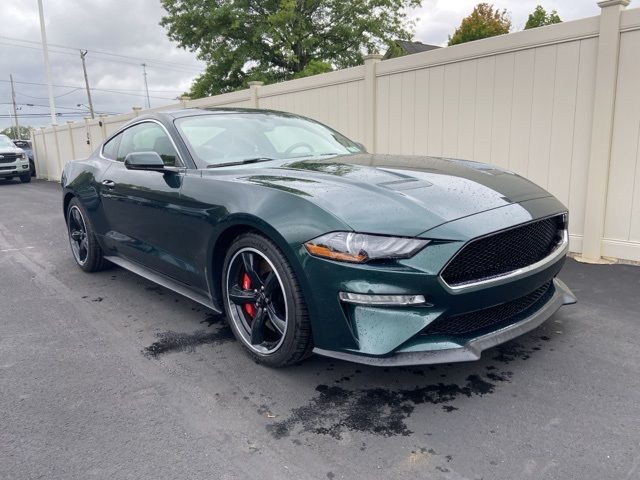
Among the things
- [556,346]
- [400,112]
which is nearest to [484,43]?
[400,112]

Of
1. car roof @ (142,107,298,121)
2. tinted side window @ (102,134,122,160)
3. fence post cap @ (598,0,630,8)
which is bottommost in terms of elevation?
tinted side window @ (102,134,122,160)

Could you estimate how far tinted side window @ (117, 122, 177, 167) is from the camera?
3.61m

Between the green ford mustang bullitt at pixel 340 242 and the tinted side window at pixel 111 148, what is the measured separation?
85 cm

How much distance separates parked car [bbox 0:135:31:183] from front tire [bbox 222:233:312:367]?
1846 centimetres

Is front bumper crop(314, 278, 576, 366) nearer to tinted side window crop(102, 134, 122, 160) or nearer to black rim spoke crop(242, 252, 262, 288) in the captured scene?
black rim spoke crop(242, 252, 262, 288)

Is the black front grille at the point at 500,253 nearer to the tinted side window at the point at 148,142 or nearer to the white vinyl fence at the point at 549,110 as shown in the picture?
the tinted side window at the point at 148,142

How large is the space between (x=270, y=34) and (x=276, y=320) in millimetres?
21105

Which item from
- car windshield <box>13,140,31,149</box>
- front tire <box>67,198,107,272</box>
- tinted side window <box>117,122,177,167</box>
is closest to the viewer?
tinted side window <box>117,122,177,167</box>

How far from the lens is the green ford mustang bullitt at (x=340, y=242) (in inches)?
89.3

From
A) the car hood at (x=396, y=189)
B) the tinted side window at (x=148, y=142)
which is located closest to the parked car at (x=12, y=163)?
the tinted side window at (x=148, y=142)

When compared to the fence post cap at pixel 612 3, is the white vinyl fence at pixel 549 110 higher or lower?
lower

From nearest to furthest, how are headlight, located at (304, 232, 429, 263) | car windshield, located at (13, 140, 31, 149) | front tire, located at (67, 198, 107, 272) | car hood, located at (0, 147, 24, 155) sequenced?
1. headlight, located at (304, 232, 429, 263)
2. front tire, located at (67, 198, 107, 272)
3. car hood, located at (0, 147, 24, 155)
4. car windshield, located at (13, 140, 31, 149)

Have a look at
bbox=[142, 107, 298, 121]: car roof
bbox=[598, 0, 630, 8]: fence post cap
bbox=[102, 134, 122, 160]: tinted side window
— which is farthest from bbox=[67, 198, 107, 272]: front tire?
bbox=[598, 0, 630, 8]: fence post cap

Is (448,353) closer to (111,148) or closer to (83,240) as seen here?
(111,148)
